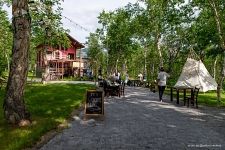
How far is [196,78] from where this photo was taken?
25.0 meters

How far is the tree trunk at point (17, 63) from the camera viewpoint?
40.6 ft

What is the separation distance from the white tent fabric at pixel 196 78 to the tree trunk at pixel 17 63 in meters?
14.3

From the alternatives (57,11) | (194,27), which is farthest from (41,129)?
(194,27)

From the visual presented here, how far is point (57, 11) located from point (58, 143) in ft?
102

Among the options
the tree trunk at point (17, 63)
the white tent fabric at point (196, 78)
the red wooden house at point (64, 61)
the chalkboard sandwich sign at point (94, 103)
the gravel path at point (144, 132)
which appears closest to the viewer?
the gravel path at point (144, 132)

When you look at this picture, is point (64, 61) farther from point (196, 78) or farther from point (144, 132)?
point (144, 132)

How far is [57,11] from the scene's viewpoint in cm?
4016

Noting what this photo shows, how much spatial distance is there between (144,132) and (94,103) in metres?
3.69

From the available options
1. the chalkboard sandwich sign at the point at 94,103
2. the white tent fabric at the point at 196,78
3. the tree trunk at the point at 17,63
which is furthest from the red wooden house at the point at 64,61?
the tree trunk at the point at 17,63

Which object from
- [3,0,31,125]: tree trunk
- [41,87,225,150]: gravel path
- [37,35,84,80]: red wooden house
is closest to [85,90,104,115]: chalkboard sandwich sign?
[41,87,225,150]: gravel path

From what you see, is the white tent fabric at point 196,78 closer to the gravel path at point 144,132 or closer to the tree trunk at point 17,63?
the gravel path at point 144,132

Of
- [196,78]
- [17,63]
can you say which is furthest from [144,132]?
[196,78]

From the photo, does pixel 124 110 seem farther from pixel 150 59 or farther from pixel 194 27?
pixel 150 59

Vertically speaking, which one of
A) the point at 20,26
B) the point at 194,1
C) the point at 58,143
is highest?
the point at 194,1
